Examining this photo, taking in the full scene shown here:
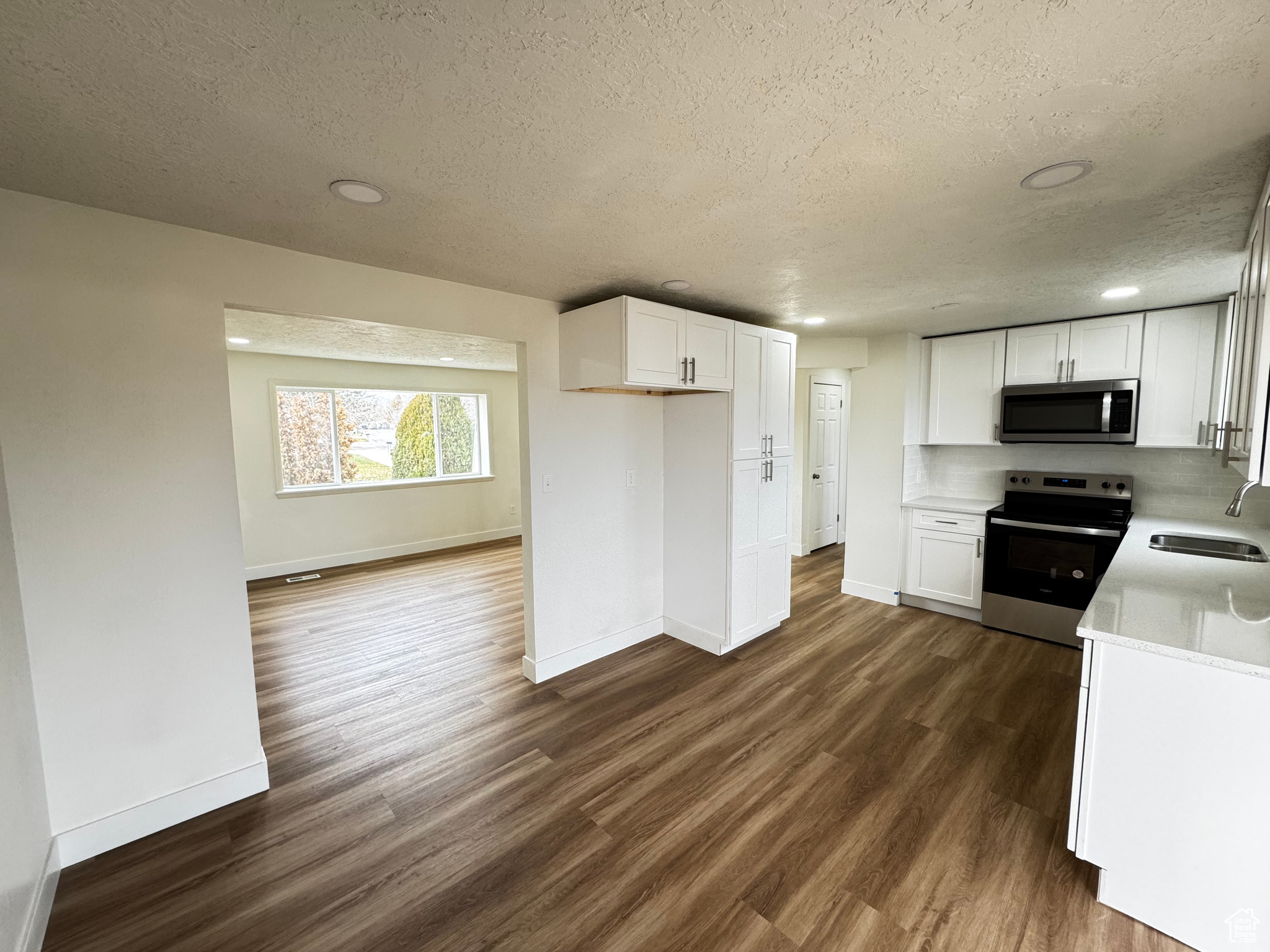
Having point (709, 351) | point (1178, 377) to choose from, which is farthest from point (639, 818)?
point (1178, 377)

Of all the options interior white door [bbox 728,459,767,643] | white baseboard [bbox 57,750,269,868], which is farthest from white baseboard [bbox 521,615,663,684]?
white baseboard [bbox 57,750,269,868]

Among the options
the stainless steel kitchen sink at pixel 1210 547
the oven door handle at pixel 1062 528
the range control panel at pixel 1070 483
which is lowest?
the oven door handle at pixel 1062 528

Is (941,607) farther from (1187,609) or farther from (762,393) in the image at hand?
(1187,609)

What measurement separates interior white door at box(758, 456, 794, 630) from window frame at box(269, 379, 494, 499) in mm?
4417

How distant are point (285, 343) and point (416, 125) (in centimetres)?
436

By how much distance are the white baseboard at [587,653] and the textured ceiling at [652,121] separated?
2329mm

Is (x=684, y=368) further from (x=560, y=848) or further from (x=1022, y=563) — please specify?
(x=1022, y=563)

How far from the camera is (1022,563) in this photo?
3680 millimetres

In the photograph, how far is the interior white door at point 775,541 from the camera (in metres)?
3.70

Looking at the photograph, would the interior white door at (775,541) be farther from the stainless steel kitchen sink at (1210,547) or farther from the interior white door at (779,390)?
the stainless steel kitchen sink at (1210,547)

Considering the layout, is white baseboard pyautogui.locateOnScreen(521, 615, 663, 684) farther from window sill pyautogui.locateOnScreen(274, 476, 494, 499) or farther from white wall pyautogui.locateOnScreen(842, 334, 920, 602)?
window sill pyautogui.locateOnScreen(274, 476, 494, 499)

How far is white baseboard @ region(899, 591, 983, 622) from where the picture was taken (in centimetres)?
411

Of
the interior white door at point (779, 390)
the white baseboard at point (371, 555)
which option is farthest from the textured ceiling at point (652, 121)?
the white baseboard at point (371, 555)

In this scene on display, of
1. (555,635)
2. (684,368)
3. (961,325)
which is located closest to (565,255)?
(684,368)
